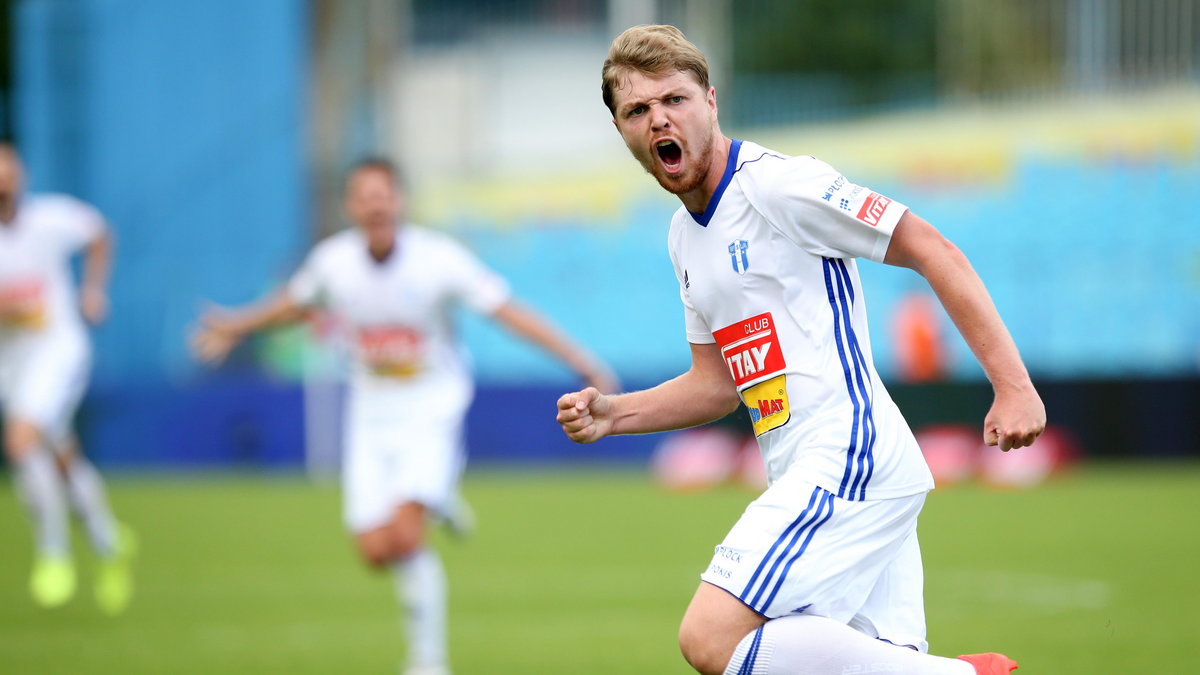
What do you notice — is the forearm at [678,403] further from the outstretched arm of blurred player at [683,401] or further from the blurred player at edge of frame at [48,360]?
the blurred player at edge of frame at [48,360]

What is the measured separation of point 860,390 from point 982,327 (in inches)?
16.6

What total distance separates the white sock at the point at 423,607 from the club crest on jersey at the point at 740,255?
3.82 m

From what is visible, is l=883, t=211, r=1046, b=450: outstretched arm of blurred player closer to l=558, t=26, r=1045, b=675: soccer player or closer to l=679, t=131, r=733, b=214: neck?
l=558, t=26, r=1045, b=675: soccer player

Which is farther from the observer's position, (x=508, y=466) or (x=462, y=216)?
(x=462, y=216)

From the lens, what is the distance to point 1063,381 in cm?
1969

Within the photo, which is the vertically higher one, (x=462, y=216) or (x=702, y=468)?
(x=462, y=216)

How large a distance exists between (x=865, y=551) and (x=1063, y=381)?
16103 millimetres

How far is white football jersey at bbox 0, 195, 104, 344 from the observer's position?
10.9 metres

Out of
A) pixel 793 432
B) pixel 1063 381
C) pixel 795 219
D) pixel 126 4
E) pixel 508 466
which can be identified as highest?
pixel 126 4

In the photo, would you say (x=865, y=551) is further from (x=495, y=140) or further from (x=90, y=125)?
(x=495, y=140)

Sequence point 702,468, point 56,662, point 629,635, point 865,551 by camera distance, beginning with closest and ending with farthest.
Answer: point 865,551 → point 56,662 → point 629,635 → point 702,468

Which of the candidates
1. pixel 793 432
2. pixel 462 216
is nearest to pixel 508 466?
pixel 462 216

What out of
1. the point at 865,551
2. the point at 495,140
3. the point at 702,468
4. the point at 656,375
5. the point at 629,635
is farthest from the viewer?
the point at 495,140

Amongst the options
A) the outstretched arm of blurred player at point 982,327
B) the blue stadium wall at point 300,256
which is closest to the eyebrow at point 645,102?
the outstretched arm of blurred player at point 982,327
